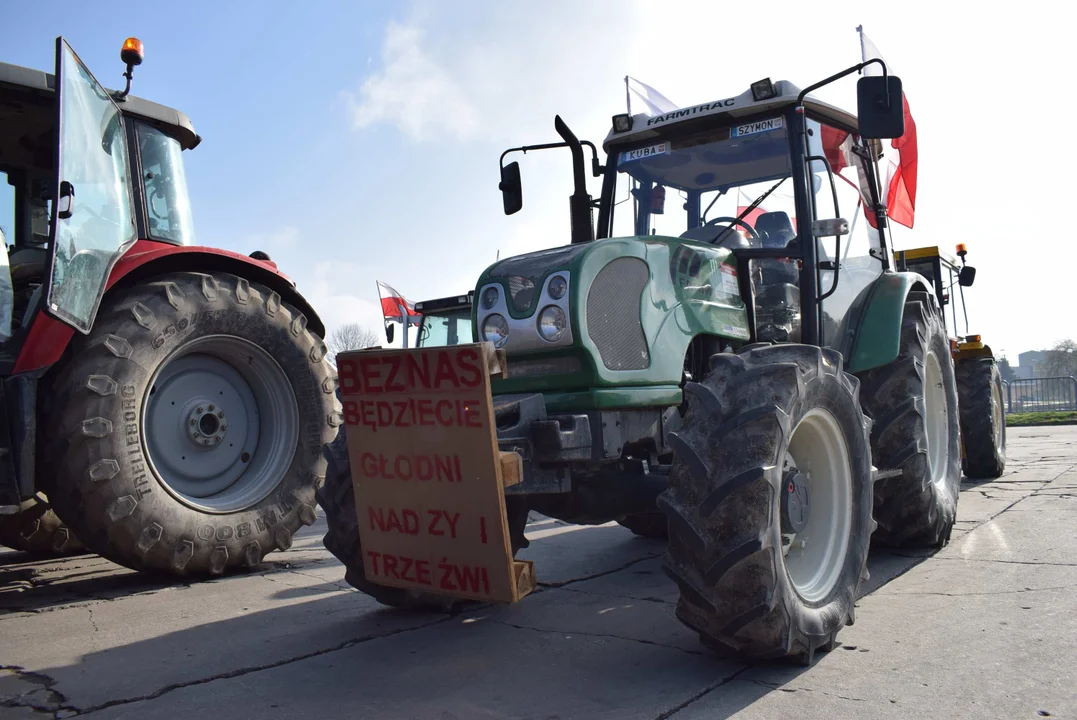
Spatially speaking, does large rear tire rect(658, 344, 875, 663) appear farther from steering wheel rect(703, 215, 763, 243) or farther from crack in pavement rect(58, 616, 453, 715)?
crack in pavement rect(58, 616, 453, 715)

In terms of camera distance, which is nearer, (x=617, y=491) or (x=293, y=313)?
(x=617, y=491)

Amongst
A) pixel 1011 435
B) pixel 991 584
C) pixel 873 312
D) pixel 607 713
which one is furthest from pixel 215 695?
pixel 1011 435

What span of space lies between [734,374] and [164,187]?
3.71 metres

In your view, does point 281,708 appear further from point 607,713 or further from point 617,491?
point 617,491

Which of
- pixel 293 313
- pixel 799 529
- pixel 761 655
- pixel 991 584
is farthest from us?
pixel 293 313

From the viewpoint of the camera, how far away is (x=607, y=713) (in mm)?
2602

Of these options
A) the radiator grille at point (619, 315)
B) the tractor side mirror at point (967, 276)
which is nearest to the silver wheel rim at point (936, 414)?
the radiator grille at point (619, 315)

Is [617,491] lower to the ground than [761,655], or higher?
higher

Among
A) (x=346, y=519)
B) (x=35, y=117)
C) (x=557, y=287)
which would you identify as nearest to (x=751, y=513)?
(x=557, y=287)

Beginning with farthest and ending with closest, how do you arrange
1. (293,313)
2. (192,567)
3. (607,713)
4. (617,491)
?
1. (293,313)
2. (192,567)
3. (617,491)
4. (607,713)

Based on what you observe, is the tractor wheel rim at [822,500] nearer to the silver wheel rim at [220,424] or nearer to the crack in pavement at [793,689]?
the crack in pavement at [793,689]

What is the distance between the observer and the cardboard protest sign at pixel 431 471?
9.46ft

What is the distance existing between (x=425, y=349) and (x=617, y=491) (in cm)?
119

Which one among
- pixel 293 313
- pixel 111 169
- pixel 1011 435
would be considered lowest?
pixel 1011 435
